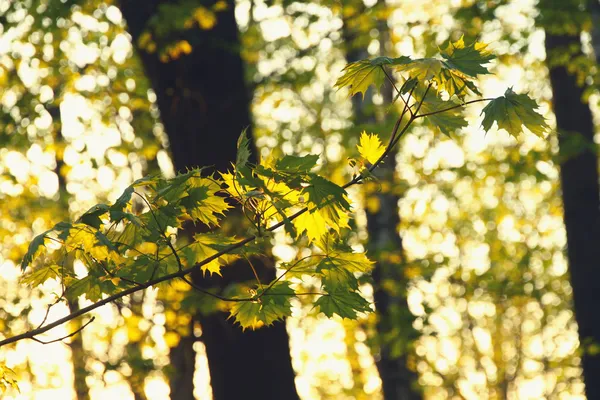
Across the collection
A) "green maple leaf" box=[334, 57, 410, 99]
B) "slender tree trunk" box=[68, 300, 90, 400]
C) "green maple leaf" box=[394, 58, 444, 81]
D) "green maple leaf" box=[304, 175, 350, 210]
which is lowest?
"green maple leaf" box=[304, 175, 350, 210]

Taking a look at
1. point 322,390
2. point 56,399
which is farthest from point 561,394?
point 56,399

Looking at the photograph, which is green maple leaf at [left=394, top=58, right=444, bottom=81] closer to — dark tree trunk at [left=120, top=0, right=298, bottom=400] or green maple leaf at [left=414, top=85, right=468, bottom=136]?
green maple leaf at [left=414, top=85, right=468, bottom=136]

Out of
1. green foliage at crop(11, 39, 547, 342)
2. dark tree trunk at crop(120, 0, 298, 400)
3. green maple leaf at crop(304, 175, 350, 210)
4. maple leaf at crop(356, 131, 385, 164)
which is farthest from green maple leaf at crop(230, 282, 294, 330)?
dark tree trunk at crop(120, 0, 298, 400)

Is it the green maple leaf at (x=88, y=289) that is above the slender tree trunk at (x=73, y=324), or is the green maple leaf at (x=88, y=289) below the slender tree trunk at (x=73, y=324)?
below

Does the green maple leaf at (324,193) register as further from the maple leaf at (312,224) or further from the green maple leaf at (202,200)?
the green maple leaf at (202,200)

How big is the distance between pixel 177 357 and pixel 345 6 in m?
3.94

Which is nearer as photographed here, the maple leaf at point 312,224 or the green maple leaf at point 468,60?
the green maple leaf at point 468,60

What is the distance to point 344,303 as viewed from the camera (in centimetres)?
223

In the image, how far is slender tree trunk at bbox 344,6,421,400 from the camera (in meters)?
7.45

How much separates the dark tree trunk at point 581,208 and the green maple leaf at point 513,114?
566 cm

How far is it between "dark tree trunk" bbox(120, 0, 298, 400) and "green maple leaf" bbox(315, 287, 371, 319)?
2.17 meters

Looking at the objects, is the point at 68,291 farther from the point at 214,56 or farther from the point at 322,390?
the point at 322,390

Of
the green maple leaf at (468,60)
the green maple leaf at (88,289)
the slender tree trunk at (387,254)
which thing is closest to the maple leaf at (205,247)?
the green maple leaf at (88,289)

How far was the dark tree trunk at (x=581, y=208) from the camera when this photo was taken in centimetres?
747
